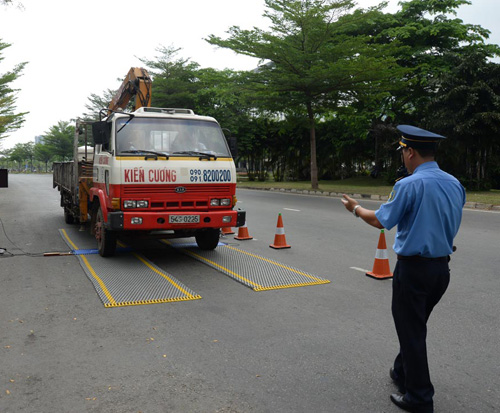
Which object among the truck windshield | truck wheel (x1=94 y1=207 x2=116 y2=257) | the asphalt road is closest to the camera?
the asphalt road

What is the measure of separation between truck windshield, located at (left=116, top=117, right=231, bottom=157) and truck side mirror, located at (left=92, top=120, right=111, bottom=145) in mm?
210

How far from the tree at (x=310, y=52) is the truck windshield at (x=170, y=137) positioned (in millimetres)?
14520

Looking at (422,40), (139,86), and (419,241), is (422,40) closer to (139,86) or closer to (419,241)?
(139,86)

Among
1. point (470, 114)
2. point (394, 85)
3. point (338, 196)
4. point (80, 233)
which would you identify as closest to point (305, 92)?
point (394, 85)

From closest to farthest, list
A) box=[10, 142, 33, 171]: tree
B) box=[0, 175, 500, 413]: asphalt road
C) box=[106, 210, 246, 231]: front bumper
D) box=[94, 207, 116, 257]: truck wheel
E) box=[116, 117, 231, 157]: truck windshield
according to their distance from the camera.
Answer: box=[0, 175, 500, 413]: asphalt road, box=[106, 210, 246, 231]: front bumper, box=[116, 117, 231, 157]: truck windshield, box=[94, 207, 116, 257]: truck wheel, box=[10, 142, 33, 171]: tree

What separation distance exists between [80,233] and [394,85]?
18.0 metres

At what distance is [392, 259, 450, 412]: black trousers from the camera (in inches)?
110

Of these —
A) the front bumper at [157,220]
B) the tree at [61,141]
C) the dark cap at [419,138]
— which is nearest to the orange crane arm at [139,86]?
the front bumper at [157,220]

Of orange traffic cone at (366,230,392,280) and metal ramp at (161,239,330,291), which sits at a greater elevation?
orange traffic cone at (366,230,392,280)

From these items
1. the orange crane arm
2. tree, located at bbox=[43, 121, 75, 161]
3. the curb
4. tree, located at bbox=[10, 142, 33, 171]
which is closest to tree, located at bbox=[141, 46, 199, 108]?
the curb

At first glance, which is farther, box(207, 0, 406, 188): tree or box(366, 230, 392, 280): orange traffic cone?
box(207, 0, 406, 188): tree

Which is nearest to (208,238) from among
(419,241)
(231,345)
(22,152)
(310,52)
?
(231,345)

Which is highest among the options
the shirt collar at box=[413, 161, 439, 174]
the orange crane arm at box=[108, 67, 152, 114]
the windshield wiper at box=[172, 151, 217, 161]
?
the orange crane arm at box=[108, 67, 152, 114]

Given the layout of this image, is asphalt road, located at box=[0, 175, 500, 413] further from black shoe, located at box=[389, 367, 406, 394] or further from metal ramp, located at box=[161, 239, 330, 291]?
metal ramp, located at box=[161, 239, 330, 291]
